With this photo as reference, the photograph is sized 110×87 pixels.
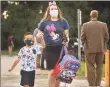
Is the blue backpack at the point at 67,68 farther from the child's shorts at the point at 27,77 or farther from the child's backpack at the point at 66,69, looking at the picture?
the child's shorts at the point at 27,77

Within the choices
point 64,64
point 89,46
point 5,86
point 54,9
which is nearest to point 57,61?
point 64,64

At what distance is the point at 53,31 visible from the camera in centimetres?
882

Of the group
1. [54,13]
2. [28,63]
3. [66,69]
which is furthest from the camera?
[28,63]

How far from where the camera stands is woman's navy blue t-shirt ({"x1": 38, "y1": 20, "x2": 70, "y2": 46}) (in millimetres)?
8820

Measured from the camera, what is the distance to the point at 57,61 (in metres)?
8.83

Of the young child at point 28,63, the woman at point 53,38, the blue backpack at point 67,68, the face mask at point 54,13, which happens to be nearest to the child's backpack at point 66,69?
the blue backpack at point 67,68

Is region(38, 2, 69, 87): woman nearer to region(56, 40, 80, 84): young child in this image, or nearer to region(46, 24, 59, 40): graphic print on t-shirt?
region(46, 24, 59, 40): graphic print on t-shirt

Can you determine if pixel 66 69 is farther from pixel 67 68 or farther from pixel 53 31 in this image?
pixel 53 31

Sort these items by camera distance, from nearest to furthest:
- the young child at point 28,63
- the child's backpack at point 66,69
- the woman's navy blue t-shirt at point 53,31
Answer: the child's backpack at point 66,69
the woman's navy blue t-shirt at point 53,31
the young child at point 28,63

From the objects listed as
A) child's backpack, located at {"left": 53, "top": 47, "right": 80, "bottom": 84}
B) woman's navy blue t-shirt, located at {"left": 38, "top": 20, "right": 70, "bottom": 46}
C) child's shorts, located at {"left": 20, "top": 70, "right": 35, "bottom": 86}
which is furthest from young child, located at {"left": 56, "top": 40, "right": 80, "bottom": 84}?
child's shorts, located at {"left": 20, "top": 70, "right": 35, "bottom": 86}

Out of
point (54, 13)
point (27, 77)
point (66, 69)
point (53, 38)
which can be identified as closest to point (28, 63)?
point (27, 77)

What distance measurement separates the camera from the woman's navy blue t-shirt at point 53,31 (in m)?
8.82

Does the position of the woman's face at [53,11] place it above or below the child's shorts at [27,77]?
above

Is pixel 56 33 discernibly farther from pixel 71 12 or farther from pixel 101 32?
pixel 71 12
